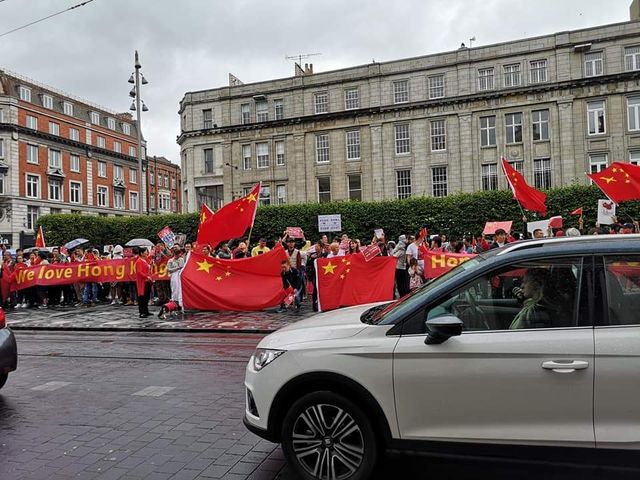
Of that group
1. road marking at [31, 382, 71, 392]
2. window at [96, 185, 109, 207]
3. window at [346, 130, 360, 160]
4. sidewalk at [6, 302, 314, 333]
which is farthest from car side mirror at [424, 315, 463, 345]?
window at [96, 185, 109, 207]

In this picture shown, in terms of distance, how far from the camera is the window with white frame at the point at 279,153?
4734cm

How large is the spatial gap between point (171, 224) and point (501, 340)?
34834 millimetres

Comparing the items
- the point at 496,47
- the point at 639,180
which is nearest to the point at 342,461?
the point at 639,180

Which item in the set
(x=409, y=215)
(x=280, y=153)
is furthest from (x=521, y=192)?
(x=280, y=153)

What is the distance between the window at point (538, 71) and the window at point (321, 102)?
16836 mm

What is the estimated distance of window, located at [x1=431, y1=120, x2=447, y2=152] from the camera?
41.9m

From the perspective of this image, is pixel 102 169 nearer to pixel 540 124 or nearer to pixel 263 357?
pixel 540 124

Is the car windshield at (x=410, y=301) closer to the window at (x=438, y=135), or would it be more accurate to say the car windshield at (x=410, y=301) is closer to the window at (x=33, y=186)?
the window at (x=438, y=135)

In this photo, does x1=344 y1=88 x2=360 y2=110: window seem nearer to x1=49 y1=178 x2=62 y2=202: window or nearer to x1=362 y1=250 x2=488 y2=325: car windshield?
x1=49 y1=178 x2=62 y2=202: window

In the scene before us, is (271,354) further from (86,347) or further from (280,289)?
(280,289)

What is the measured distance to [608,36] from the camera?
37594 mm

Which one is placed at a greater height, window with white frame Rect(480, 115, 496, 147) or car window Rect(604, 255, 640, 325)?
A: window with white frame Rect(480, 115, 496, 147)

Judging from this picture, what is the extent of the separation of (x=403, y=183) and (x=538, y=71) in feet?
43.7

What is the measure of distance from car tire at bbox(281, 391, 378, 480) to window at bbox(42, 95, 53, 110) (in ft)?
232
